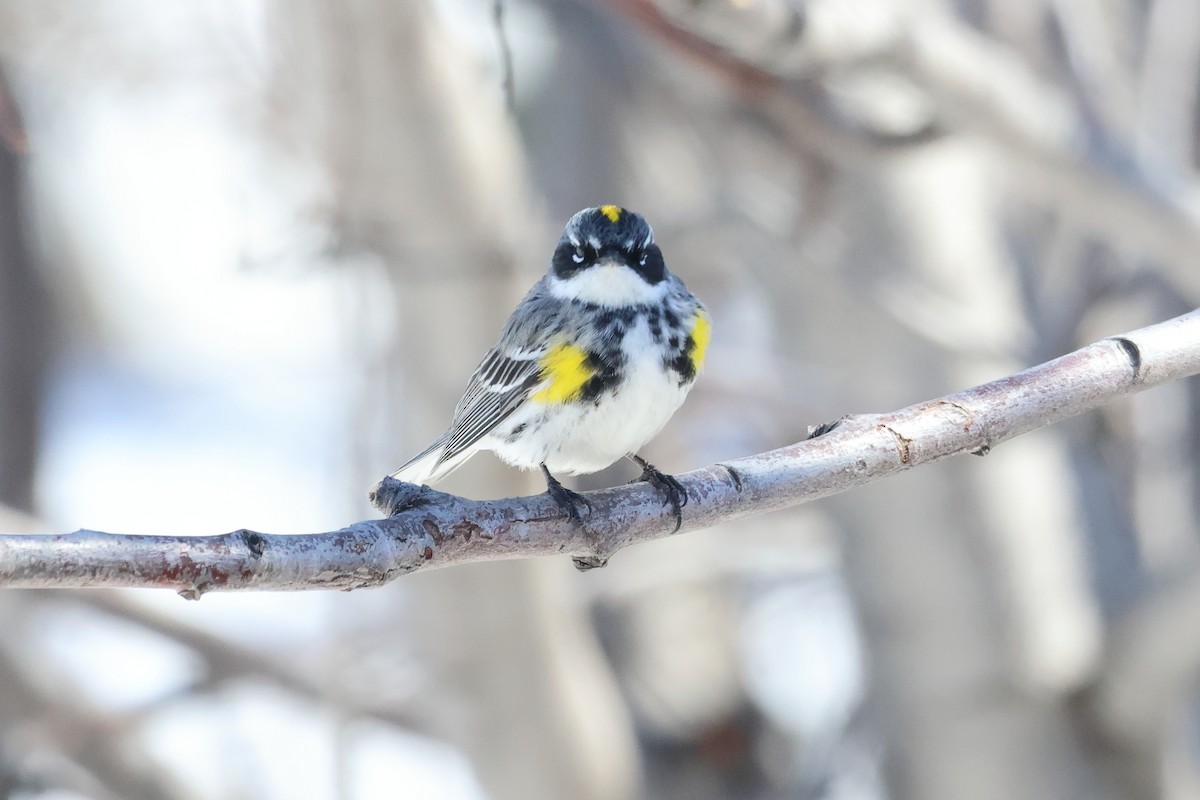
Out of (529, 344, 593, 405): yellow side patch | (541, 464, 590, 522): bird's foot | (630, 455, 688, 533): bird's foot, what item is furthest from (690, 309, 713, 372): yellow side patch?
(541, 464, 590, 522): bird's foot

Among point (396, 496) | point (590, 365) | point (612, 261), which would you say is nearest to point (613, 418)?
point (590, 365)

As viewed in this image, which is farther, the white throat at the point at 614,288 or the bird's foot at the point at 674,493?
the white throat at the point at 614,288

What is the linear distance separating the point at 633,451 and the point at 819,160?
220 cm

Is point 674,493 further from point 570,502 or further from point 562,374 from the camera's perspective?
point 562,374

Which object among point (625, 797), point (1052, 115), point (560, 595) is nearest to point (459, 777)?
point (625, 797)

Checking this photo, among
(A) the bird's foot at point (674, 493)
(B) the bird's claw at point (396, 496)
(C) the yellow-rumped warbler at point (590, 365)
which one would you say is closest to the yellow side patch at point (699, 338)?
(C) the yellow-rumped warbler at point (590, 365)

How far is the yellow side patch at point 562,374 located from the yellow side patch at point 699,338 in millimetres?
292

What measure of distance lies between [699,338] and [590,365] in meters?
0.32

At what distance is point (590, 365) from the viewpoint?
2934 millimetres

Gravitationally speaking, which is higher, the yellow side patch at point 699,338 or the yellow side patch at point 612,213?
the yellow side patch at point 612,213

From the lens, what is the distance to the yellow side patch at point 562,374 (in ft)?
9.57

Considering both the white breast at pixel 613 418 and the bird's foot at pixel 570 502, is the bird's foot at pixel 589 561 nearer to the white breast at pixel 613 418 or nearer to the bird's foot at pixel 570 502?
the bird's foot at pixel 570 502

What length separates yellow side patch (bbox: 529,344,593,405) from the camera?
2.92 meters

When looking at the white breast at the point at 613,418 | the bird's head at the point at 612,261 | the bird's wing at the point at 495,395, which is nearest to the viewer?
the white breast at the point at 613,418
